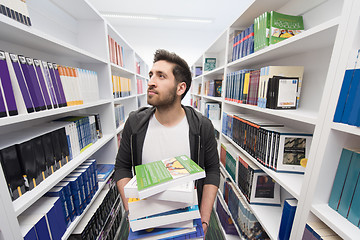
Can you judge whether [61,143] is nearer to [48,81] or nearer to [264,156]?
[48,81]

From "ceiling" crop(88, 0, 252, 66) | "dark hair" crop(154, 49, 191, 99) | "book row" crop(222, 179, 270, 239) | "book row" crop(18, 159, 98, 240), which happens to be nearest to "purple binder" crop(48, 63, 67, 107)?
"book row" crop(18, 159, 98, 240)

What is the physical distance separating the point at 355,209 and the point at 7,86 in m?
1.52

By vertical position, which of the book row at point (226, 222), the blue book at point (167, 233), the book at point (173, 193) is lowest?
the book row at point (226, 222)

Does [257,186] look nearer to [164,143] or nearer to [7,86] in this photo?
[164,143]

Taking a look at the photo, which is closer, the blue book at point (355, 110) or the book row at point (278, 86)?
the blue book at point (355, 110)

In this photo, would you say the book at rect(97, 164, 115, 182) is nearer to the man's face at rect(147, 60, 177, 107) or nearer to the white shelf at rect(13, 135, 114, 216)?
the white shelf at rect(13, 135, 114, 216)

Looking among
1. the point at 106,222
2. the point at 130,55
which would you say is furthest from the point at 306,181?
the point at 130,55

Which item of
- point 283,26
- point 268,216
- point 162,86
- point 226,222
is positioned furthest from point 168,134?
point 226,222

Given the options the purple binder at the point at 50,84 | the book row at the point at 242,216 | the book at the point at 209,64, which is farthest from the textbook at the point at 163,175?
the book at the point at 209,64

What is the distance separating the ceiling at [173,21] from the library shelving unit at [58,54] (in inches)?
81.5

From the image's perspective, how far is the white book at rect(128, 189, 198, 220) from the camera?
1.90 ft

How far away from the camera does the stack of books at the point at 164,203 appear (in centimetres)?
56

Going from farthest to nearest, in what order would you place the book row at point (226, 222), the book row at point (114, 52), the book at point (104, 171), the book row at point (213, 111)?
1. the book row at point (213, 111)
2. the book row at point (114, 52)
3. the book row at point (226, 222)
4. the book at point (104, 171)

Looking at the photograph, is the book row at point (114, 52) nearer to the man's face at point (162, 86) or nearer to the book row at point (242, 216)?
the man's face at point (162, 86)
